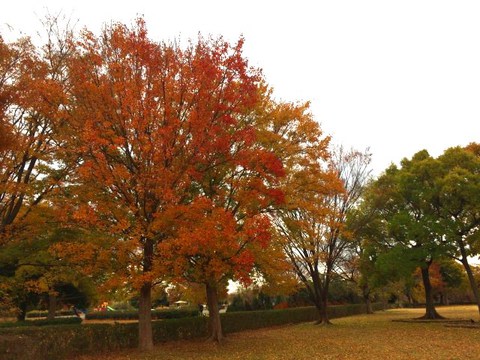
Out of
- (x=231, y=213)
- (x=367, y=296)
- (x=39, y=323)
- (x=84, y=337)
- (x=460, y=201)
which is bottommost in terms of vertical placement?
(x=84, y=337)

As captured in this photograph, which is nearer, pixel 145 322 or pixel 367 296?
pixel 145 322

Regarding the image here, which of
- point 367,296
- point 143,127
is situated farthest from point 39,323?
point 367,296

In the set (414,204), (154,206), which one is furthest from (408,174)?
(154,206)

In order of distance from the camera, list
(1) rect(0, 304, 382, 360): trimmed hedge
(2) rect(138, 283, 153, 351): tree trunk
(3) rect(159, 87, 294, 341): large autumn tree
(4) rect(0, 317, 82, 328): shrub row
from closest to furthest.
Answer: (1) rect(0, 304, 382, 360): trimmed hedge
(3) rect(159, 87, 294, 341): large autumn tree
(2) rect(138, 283, 153, 351): tree trunk
(4) rect(0, 317, 82, 328): shrub row

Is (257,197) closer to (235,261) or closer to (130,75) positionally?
(235,261)

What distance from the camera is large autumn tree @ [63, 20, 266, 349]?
13703 mm

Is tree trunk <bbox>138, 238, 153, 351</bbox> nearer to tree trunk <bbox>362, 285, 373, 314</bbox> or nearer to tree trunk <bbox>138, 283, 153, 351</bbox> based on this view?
tree trunk <bbox>138, 283, 153, 351</bbox>

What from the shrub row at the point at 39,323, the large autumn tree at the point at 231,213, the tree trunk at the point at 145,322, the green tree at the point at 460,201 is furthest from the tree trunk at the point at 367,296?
the tree trunk at the point at 145,322

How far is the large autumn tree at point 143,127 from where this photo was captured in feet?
45.0

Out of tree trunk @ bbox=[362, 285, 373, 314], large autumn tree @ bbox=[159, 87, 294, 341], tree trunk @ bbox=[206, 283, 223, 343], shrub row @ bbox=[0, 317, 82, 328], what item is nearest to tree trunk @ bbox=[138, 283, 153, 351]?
large autumn tree @ bbox=[159, 87, 294, 341]

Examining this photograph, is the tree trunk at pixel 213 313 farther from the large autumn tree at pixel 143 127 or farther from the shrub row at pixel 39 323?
the shrub row at pixel 39 323

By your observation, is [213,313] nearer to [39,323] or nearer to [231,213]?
[231,213]

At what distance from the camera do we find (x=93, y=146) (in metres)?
13.7

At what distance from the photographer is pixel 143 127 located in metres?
13.6
